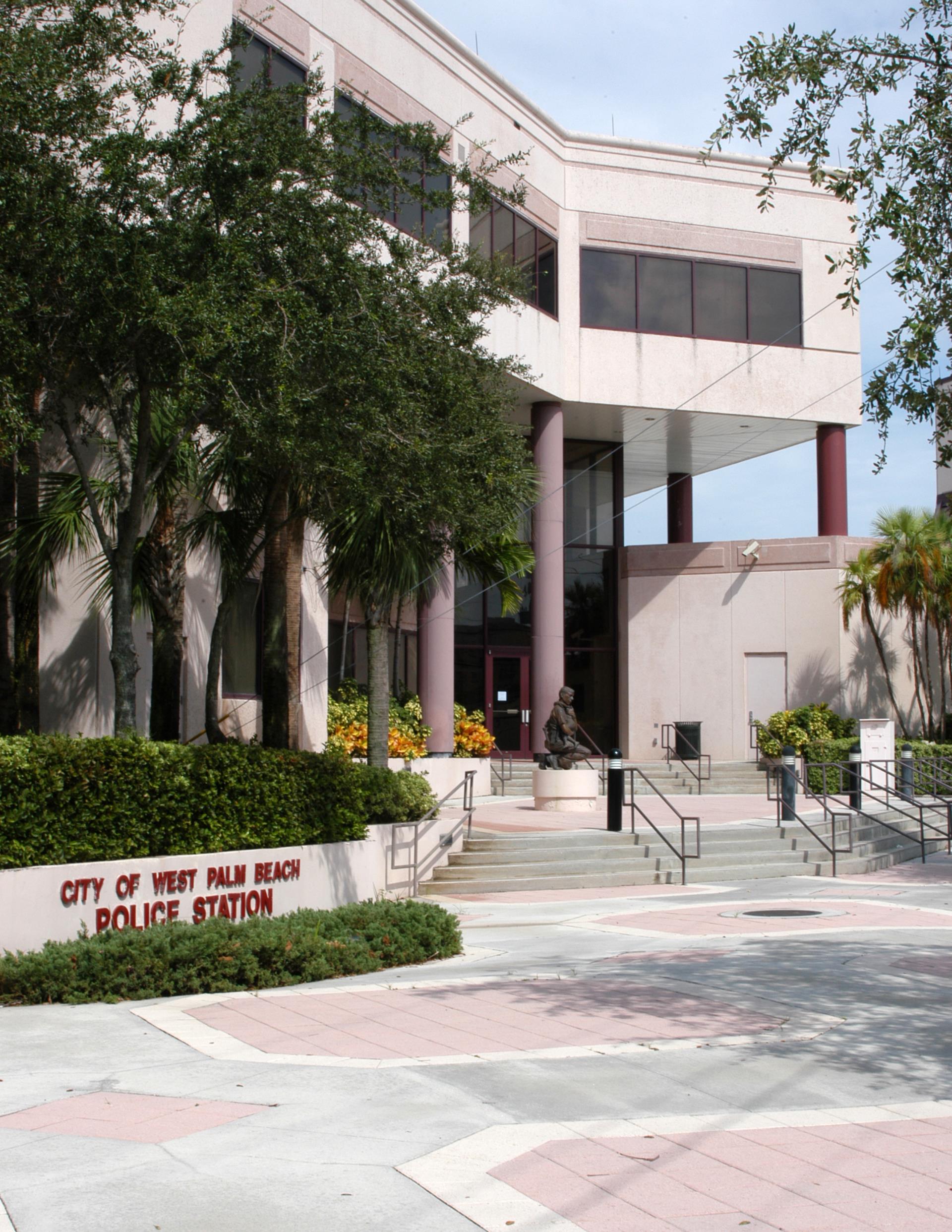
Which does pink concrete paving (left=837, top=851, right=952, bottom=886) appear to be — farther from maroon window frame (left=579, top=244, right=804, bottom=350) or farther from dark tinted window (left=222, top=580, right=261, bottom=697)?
maroon window frame (left=579, top=244, right=804, bottom=350)

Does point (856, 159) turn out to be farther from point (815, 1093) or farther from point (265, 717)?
point (265, 717)

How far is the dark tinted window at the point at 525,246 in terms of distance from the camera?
28078 mm

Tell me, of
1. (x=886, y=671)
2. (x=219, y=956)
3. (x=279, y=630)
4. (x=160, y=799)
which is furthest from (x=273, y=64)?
(x=886, y=671)

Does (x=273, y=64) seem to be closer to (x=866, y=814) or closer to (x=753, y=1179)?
(x=866, y=814)

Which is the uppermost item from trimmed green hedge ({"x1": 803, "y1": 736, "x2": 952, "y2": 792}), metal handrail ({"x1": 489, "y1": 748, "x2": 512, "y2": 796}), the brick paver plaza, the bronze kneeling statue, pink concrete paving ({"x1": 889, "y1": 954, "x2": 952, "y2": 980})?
the bronze kneeling statue

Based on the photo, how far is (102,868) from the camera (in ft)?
35.2

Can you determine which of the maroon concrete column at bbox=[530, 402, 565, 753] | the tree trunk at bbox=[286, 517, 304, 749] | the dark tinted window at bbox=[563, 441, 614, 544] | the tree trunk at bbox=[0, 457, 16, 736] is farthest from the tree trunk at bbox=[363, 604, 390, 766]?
the dark tinted window at bbox=[563, 441, 614, 544]

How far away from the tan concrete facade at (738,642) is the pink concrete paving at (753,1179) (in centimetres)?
2666

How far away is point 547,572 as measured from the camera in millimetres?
29891

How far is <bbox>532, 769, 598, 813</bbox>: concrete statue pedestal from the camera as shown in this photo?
73.2 feet

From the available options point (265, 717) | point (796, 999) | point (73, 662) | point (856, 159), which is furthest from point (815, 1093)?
point (73, 662)

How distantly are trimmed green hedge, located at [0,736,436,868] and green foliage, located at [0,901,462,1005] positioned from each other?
3.33ft

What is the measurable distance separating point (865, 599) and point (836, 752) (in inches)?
166

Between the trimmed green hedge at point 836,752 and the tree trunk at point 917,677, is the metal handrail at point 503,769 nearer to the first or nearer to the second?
the trimmed green hedge at point 836,752
